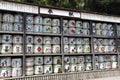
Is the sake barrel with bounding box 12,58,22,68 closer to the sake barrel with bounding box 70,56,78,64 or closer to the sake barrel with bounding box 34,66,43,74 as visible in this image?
the sake barrel with bounding box 34,66,43,74

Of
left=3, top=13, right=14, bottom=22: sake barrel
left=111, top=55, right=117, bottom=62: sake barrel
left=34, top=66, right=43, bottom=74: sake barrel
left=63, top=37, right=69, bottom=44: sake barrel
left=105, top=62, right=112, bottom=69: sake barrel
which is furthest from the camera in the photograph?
left=111, top=55, right=117, bottom=62: sake barrel

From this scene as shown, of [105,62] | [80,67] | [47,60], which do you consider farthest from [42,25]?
[105,62]

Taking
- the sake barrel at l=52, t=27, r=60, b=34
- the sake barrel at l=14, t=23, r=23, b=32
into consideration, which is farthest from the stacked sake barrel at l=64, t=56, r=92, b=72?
the sake barrel at l=14, t=23, r=23, b=32

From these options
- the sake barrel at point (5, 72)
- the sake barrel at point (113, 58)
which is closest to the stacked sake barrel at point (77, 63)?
the sake barrel at point (113, 58)

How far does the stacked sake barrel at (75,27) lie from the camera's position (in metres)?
13.8

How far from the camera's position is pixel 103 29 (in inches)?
617

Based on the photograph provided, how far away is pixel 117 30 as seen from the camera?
16.4 meters

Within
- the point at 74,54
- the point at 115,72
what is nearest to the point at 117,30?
the point at 115,72

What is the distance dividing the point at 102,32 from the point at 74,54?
2685mm

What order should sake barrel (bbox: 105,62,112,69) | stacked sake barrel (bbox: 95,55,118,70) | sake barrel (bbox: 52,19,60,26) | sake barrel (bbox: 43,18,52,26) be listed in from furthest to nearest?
sake barrel (bbox: 105,62,112,69) → stacked sake barrel (bbox: 95,55,118,70) → sake barrel (bbox: 52,19,60,26) → sake barrel (bbox: 43,18,52,26)

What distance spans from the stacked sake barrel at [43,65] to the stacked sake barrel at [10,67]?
0.48 m

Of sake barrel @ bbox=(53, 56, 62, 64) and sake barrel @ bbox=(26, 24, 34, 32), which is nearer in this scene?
sake barrel @ bbox=(26, 24, 34, 32)

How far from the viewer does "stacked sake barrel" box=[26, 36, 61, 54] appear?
40.2 feet

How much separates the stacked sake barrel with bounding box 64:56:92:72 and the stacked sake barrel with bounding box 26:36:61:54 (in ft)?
3.01
